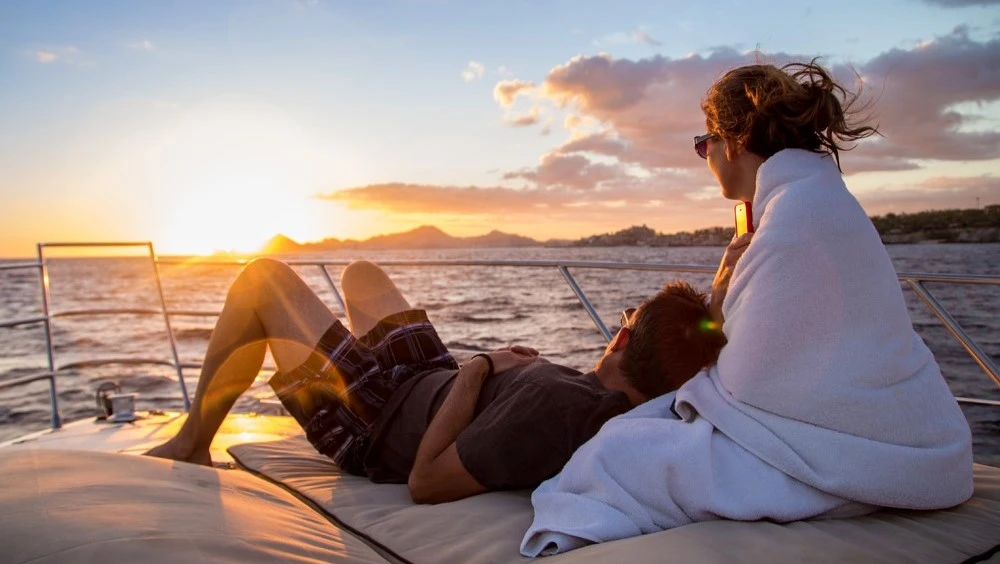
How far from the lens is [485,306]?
10.7 meters

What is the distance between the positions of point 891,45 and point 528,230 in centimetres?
500

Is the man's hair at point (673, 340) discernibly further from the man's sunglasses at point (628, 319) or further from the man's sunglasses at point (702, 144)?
the man's sunglasses at point (702, 144)

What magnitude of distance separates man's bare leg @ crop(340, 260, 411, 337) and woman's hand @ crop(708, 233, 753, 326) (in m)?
0.92

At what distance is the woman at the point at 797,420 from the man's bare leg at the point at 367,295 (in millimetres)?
927

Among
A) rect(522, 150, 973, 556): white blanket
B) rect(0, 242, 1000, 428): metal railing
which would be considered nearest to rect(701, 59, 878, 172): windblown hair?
rect(522, 150, 973, 556): white blanket

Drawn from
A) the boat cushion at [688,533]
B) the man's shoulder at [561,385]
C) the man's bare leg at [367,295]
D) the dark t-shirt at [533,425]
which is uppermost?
the man's bare leg at [367,295]

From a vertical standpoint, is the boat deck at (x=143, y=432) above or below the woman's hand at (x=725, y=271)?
below

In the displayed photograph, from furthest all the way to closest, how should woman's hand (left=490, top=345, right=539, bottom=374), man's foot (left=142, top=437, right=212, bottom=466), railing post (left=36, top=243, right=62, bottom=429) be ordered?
railing post (left=36, top=243, right=62, bottom=429)
man's foot (left=142, top=437, right=212, bottom=466)
woman's hand (left=490, top=345, right=539, bottom=374)

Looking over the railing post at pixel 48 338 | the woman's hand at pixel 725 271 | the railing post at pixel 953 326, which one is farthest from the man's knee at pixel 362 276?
the railing post at pixel 48 338

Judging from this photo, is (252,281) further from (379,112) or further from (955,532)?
(379,112)

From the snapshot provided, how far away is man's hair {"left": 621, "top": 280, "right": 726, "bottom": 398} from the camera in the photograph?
51.4 inches

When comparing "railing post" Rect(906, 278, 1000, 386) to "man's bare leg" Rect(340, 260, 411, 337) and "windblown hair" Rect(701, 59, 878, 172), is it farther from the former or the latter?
"man's bare leg" Rect(340, 260, 411, 337)

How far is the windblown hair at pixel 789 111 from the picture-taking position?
1240 millimetres

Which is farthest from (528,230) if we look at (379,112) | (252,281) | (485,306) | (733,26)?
(252,281)
